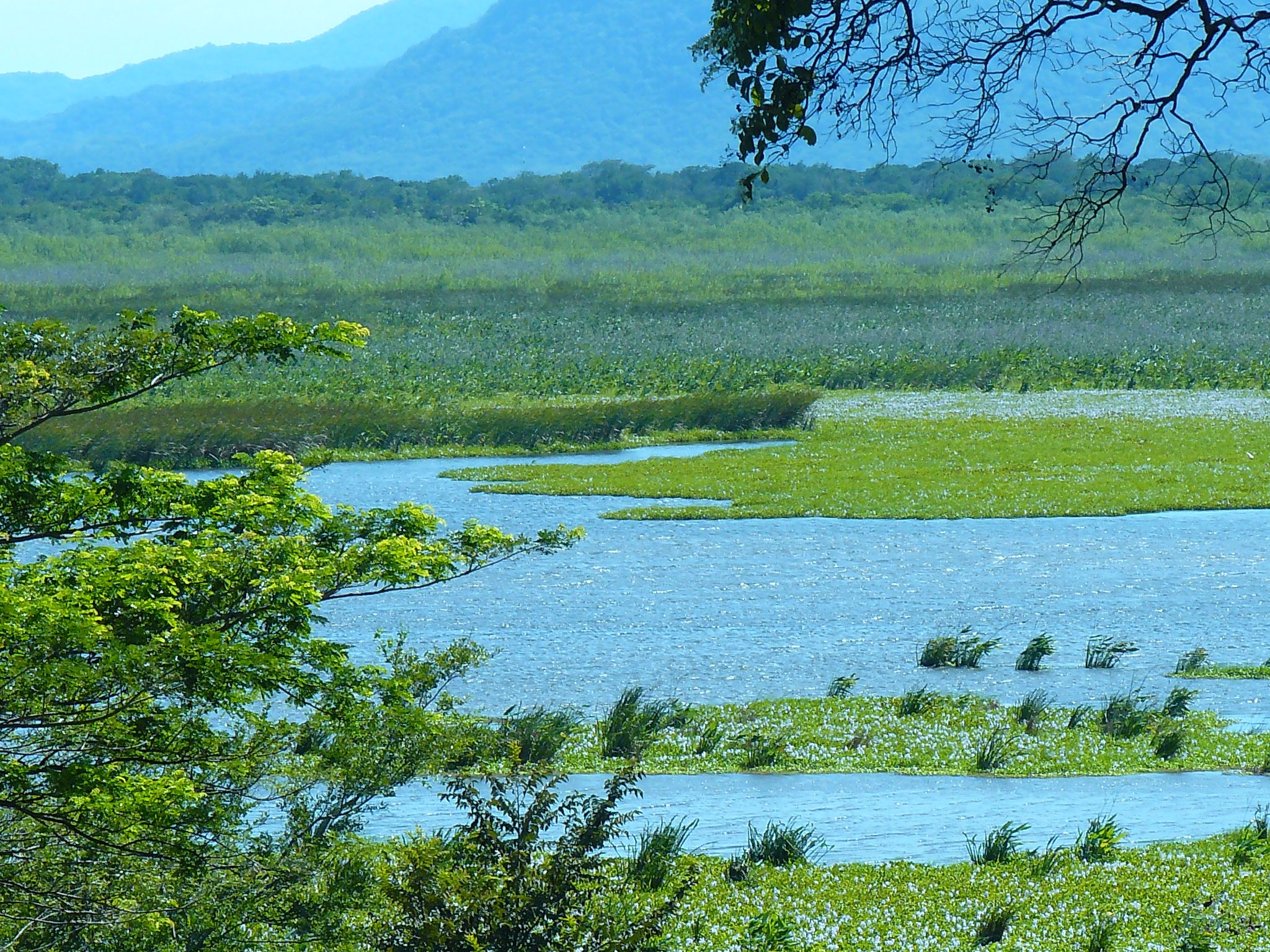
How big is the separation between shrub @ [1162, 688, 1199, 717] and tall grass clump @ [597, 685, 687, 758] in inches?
187

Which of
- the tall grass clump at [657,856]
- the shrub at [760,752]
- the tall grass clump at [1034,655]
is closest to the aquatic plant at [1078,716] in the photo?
the tall grass clump at [1034,655]

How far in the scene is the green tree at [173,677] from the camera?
7.43 meters

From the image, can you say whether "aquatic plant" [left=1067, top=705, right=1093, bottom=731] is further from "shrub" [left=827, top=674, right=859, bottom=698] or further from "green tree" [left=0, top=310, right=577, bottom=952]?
"green tree" [left=0, top=310, right=577, bottom=952]

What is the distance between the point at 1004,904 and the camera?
32.9 ft

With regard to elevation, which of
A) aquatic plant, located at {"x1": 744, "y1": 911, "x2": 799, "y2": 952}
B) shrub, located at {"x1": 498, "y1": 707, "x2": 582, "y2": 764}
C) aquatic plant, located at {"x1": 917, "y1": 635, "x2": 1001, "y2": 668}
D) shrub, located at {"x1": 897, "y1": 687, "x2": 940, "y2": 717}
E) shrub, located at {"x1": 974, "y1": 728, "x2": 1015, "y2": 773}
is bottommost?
aquatic plant, located at {"x1": 917, "y1": 635, "x2": 1001, "y2": 668}

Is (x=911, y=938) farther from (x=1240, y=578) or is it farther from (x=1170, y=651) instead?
(x=1240, y=578)

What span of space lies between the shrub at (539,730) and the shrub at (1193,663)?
688 centimetres

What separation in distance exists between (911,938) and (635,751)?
512 centimetres

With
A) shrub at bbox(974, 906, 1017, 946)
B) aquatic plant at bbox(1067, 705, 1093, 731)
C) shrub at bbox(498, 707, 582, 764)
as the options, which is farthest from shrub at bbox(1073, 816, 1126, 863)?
shrub at bbox(498, 707, 582, 764)

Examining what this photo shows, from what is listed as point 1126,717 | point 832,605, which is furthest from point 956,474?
point 1126,717

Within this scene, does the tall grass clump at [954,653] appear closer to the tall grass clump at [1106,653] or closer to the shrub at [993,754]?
the tall grass clump at [1106,653]

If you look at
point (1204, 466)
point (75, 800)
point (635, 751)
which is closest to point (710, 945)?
point (75, 800)

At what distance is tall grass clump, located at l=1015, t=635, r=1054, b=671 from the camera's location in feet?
58.7

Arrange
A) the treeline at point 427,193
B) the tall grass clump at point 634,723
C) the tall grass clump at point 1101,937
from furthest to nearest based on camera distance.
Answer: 1. the treeline at point 427,193
2. the tall grass clump at point 634,723
3. the tall grass clump at point 1101,937
